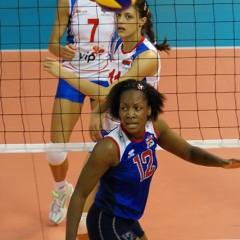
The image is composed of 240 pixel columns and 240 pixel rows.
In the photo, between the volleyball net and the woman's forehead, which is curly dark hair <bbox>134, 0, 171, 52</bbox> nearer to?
the volleyball net

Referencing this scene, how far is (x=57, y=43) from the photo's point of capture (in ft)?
13.0

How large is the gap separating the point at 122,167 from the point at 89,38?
1665 mm

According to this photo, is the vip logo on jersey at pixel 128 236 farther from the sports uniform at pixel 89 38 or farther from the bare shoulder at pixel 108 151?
the sports uniform at pixel 89 38

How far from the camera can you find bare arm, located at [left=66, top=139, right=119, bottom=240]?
2.46m

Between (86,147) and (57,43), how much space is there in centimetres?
97

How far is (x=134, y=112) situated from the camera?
254 centimetres

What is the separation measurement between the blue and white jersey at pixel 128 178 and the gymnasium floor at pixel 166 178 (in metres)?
1.23

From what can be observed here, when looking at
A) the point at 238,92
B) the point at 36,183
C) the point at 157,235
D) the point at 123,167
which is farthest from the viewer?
the point at 238,92

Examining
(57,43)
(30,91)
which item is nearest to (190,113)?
(30,91)

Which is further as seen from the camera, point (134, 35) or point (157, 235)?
point (157, 235)

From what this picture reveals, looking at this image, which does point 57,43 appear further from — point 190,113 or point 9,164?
point 190,113

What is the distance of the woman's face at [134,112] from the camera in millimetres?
2531

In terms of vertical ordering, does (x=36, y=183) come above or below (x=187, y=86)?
below

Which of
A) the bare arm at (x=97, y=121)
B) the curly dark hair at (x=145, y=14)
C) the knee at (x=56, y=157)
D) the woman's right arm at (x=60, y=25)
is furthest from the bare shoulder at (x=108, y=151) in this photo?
the woman's right arm at (x=60, y=25)
